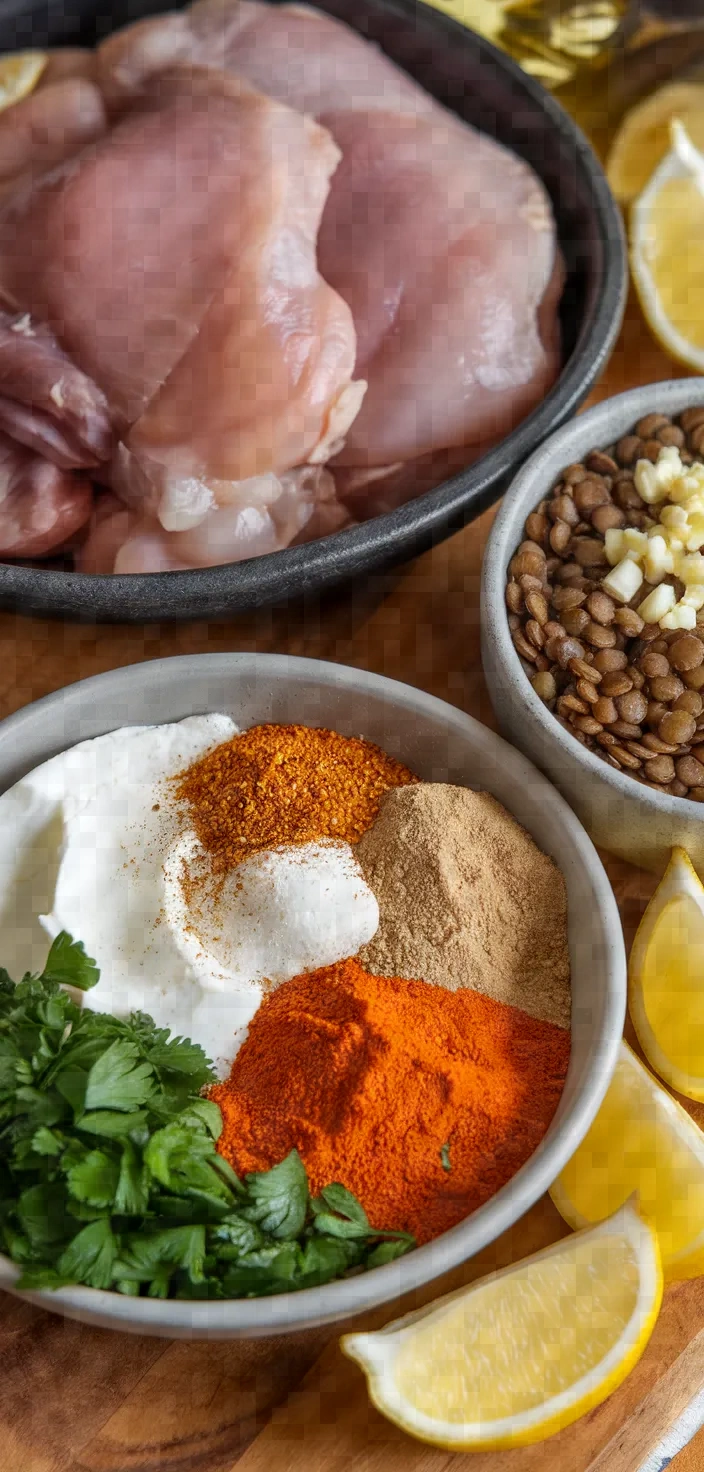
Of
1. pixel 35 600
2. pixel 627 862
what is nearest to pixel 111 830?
pixel 35 600

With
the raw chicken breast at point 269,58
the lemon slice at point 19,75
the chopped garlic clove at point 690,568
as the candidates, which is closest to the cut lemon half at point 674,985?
the chopped garlic clove at point 690,568

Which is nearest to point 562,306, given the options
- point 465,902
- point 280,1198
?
point 465,902

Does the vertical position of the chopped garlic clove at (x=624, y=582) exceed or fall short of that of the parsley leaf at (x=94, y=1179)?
it exceeds it

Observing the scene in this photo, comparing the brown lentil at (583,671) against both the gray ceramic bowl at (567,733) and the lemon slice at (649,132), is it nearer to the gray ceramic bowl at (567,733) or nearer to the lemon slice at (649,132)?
the gray ceramic bowl at (567,733)

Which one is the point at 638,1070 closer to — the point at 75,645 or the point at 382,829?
the point at 382,829

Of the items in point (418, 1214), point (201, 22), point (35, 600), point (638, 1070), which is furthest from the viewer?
point (201, 22)

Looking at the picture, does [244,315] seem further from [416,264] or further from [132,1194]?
[132,1194]
